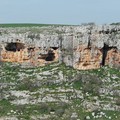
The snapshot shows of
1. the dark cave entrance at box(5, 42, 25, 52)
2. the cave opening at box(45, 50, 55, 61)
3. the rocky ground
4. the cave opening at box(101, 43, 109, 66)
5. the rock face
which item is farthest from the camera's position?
the dark cave entrance at box(5, 42, 25, 52)

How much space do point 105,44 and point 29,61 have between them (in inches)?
276

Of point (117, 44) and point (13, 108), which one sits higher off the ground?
point (117, 44)

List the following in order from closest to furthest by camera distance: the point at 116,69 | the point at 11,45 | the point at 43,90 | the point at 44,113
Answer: the point at 44,113 < the point at 43,90 < the point at 116,69 < the point at 11,45

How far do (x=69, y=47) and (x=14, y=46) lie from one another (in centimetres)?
555

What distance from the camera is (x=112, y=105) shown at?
1845 inches

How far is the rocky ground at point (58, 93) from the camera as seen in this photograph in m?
45.9

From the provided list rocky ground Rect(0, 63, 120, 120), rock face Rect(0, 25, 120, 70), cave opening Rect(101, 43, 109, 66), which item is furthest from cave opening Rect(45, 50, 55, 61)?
cave opening Rect(101, 43, 109, 66)

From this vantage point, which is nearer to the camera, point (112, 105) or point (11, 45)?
point (112, 105)

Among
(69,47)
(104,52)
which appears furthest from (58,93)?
(104,52)

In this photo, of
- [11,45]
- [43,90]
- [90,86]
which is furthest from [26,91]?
[11,45]

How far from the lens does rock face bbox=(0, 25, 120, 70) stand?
5353 centimetres

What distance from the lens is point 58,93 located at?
4859 centimetres

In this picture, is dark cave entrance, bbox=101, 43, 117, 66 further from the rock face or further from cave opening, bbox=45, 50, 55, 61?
cave opening, bbox=45, 50, 55, 61

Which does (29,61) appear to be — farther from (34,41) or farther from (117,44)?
(117,44)
